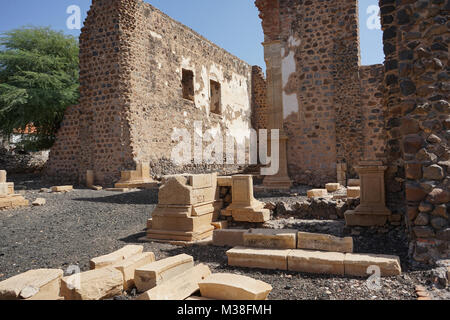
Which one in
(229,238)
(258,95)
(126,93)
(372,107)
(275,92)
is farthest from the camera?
(258,95)

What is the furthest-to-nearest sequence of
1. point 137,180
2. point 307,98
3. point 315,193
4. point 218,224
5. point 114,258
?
point 137,180 → point 307,98 → point 315,193 → point 218,224 → point 114,258

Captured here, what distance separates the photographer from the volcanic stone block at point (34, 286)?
9.59 ft

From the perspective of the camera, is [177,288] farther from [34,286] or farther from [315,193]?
[315,193]

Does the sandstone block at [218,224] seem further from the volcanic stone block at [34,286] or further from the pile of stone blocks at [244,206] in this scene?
the volcanic stone block at [34,286]

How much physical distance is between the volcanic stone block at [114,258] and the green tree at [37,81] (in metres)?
10.6

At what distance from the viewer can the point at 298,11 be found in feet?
34.1

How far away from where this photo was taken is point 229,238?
5.20 m

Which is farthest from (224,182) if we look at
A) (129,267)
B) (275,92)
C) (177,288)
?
(275,92)

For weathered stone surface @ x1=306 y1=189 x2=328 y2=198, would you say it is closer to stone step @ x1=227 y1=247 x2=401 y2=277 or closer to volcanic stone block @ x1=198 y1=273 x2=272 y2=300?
stone step @ x1=227 y1=247 x2=401 y2=277

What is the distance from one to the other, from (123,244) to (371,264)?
380 centimetres

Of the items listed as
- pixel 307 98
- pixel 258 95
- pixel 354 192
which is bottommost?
pixel 354 192

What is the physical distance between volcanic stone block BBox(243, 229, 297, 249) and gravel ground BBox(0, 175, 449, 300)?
0.49m

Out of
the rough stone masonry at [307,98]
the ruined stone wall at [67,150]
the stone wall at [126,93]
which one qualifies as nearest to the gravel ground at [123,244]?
the rough stone masonry at [307,98]

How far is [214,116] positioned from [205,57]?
311 centimetres
